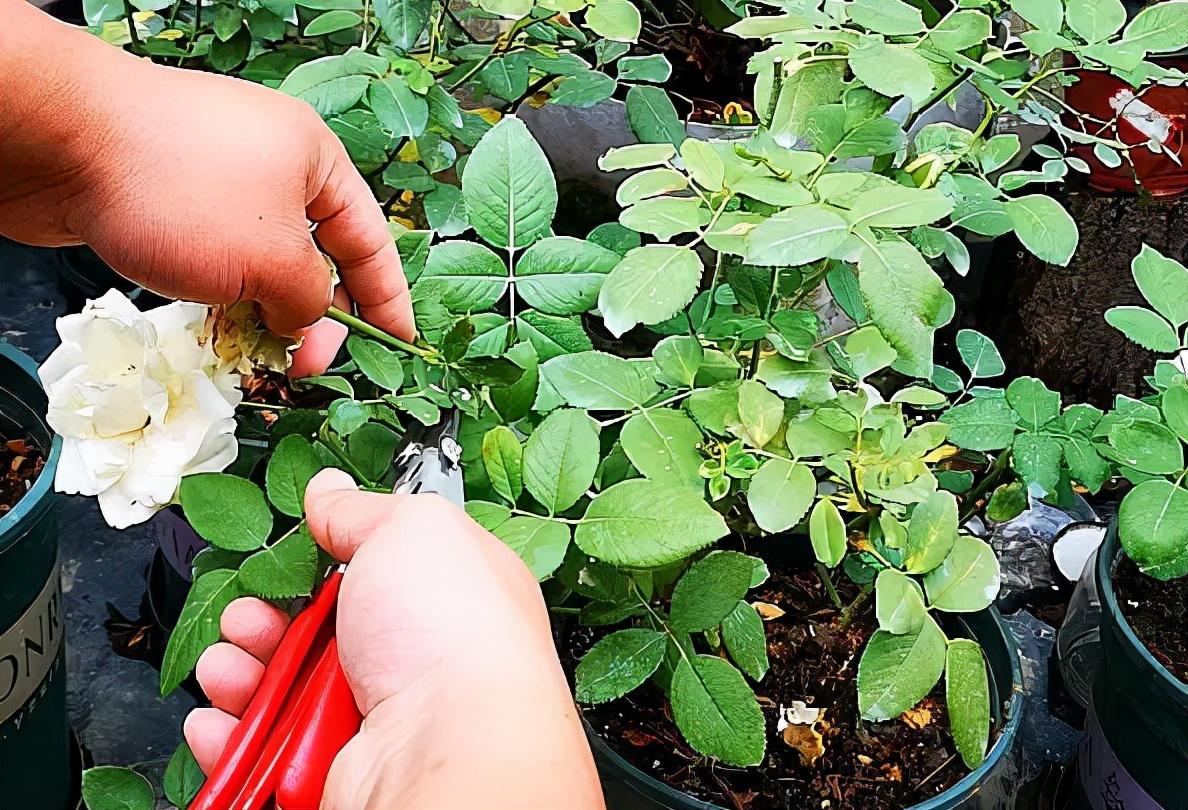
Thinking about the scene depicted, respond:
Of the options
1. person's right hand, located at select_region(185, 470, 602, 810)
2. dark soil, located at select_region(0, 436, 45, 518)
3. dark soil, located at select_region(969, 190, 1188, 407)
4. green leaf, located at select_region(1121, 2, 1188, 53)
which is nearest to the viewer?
person's right hand, located at select_region(185, 470, 602, 810)

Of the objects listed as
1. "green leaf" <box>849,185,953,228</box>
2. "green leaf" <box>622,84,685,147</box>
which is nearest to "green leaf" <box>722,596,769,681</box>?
"green leaf" <box>849,185,953,228</box>

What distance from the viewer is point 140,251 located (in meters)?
0.62

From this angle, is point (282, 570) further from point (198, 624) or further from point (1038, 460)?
point (1038, 460)

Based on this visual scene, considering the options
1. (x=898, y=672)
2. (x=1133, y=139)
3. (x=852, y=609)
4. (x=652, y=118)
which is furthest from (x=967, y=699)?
(x=1133, y=139)

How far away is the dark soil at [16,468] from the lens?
35.0 inches

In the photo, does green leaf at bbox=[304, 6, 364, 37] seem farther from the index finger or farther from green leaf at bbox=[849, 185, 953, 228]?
green leaf at bbox=[849, 185, 953, 228]

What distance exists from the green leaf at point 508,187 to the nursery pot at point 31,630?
39 centimetres

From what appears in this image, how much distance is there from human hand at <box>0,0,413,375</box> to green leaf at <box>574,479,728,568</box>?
0.68ft

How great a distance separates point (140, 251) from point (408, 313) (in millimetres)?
150

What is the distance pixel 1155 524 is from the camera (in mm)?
664

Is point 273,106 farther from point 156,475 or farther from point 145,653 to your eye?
point 145,653

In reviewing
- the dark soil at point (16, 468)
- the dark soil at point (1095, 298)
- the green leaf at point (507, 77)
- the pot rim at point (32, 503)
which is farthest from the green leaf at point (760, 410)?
the dark soil at point (1095, 298)

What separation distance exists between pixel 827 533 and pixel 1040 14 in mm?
323

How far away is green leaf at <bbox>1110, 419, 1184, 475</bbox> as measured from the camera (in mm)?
670
